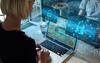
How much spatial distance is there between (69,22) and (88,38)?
0.23 m

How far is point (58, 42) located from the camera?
1411mm

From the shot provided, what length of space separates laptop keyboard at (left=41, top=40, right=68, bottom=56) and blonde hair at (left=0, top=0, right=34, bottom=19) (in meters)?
0.55

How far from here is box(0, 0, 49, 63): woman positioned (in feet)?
2.75

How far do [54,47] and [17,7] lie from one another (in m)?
0.65

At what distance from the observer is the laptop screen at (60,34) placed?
1.34m

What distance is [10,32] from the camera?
848 mm

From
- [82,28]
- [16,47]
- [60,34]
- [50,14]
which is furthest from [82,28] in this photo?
[16,47]

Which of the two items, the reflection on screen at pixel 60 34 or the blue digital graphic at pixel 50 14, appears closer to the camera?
the reflection on screen at pixel 60 34

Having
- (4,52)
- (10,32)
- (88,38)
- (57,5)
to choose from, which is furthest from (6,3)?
(88,38)

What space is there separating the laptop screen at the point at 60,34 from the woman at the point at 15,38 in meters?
0.53

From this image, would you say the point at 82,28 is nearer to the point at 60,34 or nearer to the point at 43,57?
the point at 60,34

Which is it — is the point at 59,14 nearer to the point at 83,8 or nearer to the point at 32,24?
the point at 83,8

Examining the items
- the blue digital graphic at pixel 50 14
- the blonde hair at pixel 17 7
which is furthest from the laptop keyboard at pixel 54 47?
the blonde hair at pixel 17 7

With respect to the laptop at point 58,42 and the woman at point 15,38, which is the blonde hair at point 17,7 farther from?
the laptop at point 58,42
